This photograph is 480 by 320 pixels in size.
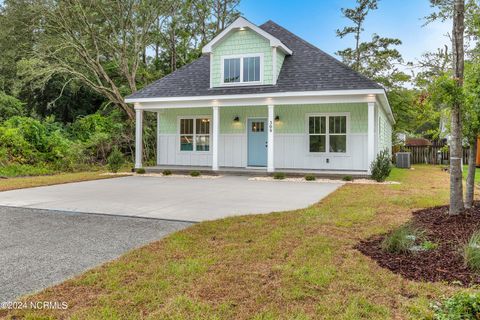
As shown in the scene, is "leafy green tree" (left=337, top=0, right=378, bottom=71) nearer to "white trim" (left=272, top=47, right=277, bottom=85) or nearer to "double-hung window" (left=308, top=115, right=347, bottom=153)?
"double-hung window" (left=308, top=115, right=347, bottom=153)

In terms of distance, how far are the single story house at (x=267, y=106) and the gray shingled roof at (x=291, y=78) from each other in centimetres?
4

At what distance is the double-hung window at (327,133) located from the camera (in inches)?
571

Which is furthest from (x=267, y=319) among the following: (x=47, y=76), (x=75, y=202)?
(x=47, y=76)

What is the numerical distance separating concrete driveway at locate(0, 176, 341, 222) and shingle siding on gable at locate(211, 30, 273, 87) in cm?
556

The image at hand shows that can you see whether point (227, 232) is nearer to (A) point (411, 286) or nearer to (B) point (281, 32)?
(A) point (411, 286)

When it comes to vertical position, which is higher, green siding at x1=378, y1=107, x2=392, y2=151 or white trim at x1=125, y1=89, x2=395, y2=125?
white trim at x1=125, y1=89, x2=395, y2=125

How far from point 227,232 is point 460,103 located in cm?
373

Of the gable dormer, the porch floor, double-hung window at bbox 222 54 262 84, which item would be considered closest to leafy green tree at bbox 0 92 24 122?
the porch floor

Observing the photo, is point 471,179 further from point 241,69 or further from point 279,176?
point 241,69

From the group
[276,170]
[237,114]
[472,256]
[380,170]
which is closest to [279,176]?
[276,170]

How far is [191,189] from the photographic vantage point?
33.2ft

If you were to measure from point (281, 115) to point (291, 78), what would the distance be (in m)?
1.72

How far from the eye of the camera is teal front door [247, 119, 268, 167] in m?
15.6

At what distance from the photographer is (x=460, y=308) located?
104 inches
